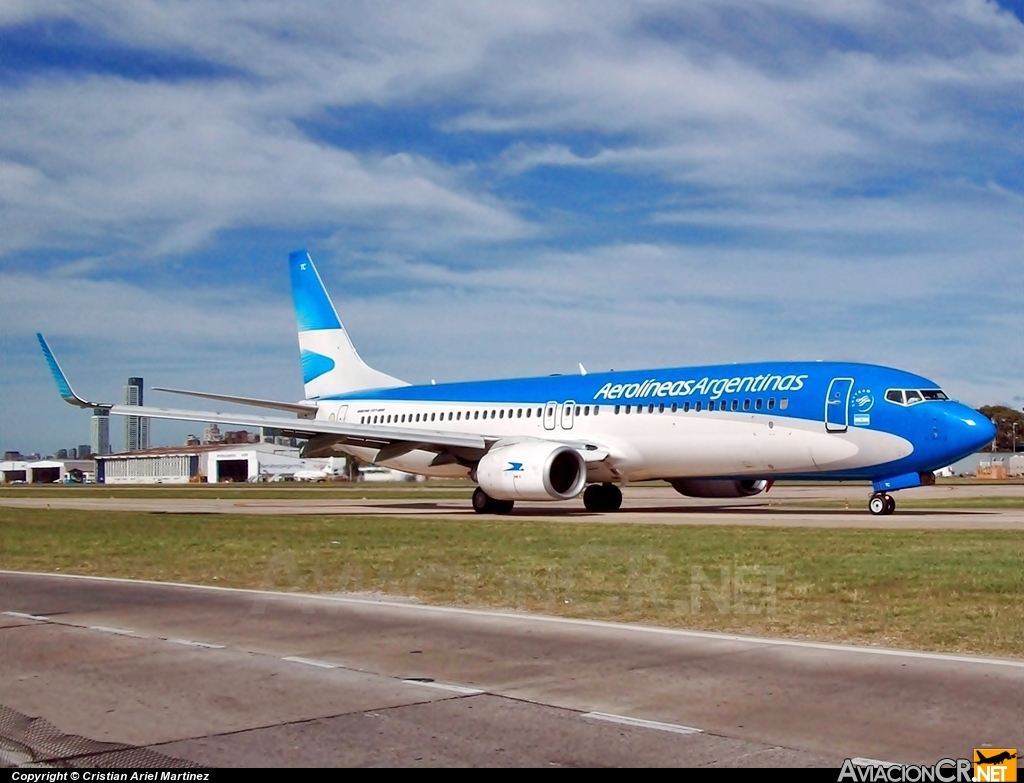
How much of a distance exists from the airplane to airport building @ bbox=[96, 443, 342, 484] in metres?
88.8

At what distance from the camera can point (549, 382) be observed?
3478cm

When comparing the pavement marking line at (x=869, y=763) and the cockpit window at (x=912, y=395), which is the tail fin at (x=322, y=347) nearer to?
the cockpit window at (x=912, y=395)

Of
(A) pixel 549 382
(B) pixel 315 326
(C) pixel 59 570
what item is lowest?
(C) pixel 59 570

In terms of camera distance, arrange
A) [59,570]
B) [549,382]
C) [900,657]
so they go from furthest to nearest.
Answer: [549,382] → [59,570] → [900,657]

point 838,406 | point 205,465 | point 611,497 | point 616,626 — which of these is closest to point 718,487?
point 611,497

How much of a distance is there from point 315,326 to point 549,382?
41.9ft

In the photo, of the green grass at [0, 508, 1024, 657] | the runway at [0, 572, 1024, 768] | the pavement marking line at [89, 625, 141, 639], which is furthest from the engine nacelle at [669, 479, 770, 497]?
the pavement marking line at [89, 625, 141, 639]

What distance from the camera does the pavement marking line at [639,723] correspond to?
22.4ft

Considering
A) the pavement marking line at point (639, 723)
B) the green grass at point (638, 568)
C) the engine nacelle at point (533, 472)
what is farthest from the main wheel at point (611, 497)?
the pavement marking line at point (639, 723)

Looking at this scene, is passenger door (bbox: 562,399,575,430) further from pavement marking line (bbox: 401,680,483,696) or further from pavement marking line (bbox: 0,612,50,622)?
pavement marking line (bbox: 401,680,483,696)

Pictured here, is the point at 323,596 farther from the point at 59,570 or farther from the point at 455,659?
the point at 59,570

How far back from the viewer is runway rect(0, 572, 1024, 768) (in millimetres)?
6402

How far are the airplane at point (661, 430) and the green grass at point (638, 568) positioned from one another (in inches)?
219

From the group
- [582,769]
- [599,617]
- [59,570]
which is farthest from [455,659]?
[59,570]
